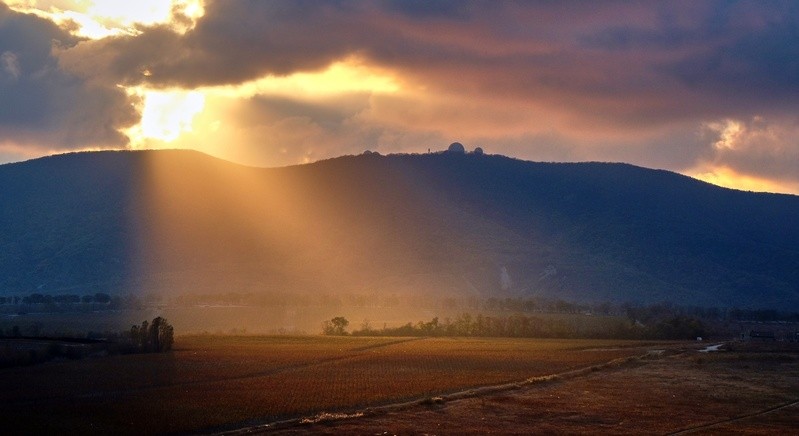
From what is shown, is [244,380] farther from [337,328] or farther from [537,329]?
[537,329]

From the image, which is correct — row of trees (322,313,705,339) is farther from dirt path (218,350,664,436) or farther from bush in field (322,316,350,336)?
dirt path (218,350,664,436)

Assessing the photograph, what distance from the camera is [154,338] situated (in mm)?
86875

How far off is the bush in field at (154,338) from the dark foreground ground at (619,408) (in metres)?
39.7

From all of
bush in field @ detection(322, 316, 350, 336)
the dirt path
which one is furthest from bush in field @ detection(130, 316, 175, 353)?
bush in field @ detection(322, 316, 350, 336)

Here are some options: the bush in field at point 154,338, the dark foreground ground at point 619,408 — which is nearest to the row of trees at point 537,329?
the bush in field at point 154,338

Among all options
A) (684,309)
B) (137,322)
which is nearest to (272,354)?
(137,322)

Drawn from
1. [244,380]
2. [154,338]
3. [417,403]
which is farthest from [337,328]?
[417,403]

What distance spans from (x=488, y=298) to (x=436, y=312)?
921 inches

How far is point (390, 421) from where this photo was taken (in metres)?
43.1

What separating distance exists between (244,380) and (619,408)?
23.8 metres

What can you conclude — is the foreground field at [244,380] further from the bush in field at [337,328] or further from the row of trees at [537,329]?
the bush in field at [337,328]

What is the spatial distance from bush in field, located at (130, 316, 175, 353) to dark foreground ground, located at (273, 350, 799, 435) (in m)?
39.7

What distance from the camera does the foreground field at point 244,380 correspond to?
42.1 metres

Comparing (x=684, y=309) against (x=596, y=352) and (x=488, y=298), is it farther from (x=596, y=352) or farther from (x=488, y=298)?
(x=596, y=352)
